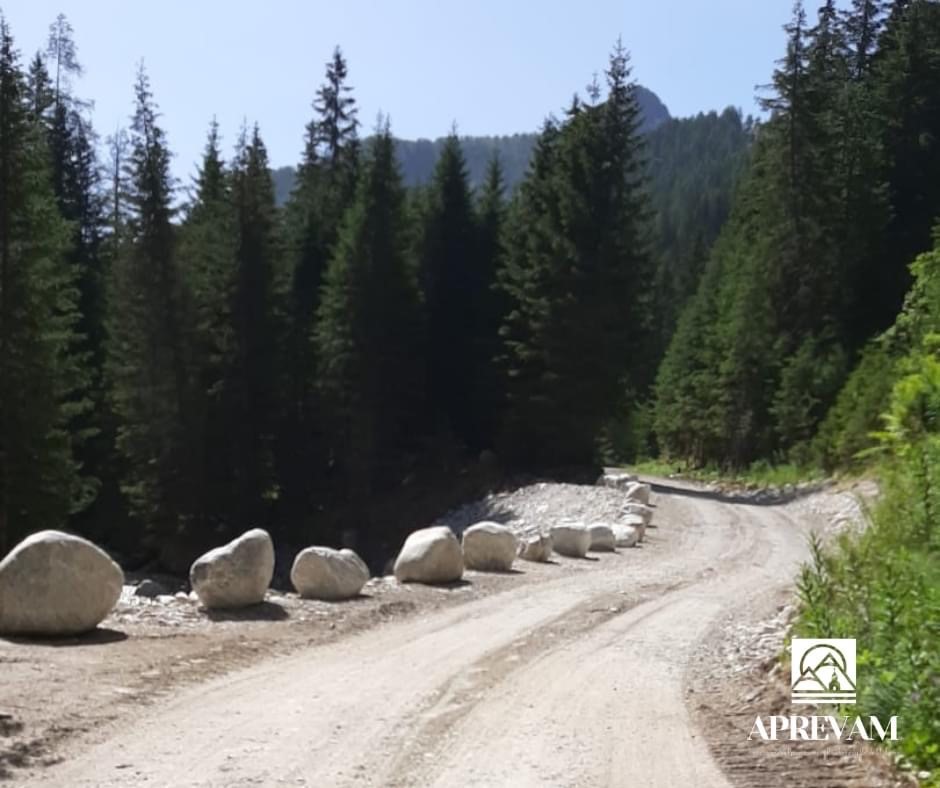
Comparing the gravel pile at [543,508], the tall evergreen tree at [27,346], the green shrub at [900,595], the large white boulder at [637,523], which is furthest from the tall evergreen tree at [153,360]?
the green shrub at [900,595]

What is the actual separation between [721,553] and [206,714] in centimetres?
1461

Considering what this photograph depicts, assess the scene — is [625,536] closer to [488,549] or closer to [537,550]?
[537,550]

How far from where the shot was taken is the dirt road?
21.4ft

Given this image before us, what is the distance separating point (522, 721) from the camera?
25.6ft

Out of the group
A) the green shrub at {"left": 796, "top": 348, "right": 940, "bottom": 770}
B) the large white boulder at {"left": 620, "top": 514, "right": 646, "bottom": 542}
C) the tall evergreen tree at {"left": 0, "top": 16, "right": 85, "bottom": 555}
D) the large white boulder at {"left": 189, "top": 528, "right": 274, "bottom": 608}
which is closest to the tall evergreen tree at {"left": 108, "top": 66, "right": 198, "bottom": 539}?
the tall evergreen tree at {"left": 0, "top": 16, "right": 85, "bottom": 555}

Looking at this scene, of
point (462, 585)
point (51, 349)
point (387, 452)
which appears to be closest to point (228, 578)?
point (462, 585)

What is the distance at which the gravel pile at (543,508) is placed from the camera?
26.2 meters

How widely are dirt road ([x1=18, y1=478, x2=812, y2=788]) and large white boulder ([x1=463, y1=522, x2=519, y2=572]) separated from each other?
3.12 meters

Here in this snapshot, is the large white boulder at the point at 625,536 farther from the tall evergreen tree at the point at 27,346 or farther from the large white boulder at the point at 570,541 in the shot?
the tall evergreen tree at the point at 27,346

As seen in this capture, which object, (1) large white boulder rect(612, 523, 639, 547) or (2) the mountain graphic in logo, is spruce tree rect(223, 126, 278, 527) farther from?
(2) the mountain graphic in logo

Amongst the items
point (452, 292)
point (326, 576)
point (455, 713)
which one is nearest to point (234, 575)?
point (326, 576)

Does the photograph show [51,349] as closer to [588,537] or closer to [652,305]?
[588,537]

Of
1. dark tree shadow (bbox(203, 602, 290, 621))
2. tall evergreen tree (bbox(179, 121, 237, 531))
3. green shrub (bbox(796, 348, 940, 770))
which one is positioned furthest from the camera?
tall evergreen tree (bbox(179, 121, 237, 531))

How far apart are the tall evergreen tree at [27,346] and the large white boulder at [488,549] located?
40.3ft
